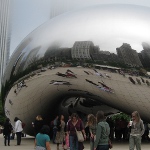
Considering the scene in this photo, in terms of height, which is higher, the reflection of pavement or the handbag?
the reflection of pavement

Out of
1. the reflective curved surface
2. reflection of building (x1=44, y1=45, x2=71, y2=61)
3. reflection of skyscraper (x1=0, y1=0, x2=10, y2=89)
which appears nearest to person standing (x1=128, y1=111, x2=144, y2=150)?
the reflective curved surface

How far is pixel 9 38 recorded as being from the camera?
330 ft

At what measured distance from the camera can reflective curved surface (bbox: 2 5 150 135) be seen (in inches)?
352

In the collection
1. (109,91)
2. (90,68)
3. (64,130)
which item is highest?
(90,68)

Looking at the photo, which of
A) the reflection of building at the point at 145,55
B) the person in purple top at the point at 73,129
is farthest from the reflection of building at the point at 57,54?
the person in purple top at the point at 73,129

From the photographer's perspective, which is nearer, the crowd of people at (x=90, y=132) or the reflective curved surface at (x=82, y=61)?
the crowd of people at (x=90, y=132)

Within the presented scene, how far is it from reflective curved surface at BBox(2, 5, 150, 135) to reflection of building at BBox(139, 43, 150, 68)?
4.9 inches

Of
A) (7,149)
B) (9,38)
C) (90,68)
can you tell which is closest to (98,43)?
Answer: (90,68)

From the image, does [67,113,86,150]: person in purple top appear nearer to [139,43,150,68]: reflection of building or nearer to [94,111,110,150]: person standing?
[94,111,110,150]: person standing

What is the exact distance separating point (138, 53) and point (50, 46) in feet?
8.07

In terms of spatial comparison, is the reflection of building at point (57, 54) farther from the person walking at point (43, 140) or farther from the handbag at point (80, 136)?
the person walking at point (43, 140)

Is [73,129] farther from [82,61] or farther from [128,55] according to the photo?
[128,55]

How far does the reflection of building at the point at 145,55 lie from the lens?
8.81 m

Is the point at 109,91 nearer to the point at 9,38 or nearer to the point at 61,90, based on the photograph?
the point at 61,90
